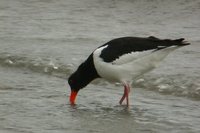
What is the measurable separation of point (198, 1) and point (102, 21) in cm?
238

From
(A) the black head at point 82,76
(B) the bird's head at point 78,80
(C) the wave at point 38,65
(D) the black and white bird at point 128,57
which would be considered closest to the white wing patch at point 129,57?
(D) the black and white bird at point 128,57

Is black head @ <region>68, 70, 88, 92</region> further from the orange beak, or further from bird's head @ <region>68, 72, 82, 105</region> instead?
the orange beak

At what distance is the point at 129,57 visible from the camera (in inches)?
341

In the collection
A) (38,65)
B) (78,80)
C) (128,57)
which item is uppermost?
(128,57)

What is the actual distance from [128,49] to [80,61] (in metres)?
2.77

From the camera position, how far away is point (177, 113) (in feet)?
26.7

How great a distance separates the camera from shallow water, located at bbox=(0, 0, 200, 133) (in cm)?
781

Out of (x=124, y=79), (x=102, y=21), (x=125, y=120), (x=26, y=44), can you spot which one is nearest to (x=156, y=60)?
(x=124, y=79)

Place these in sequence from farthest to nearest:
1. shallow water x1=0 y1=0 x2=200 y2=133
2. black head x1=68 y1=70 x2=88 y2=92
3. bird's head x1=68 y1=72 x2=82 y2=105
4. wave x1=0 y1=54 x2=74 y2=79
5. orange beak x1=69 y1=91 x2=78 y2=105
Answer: wave x1=0 y1=54 x2=74 y2=79 → black head x1=68 y1=70 x2=88 y2=92 → bird's head x1=68 y1=72 x2=82 y2=105 → orange beak x1=69 y1=91 x2=78 y2=105 → shallow water x1=0 y1=0 x2=200 y2=133

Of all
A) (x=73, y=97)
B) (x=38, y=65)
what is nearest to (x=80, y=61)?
(x=38, y=65)

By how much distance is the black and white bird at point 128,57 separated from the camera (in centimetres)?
859

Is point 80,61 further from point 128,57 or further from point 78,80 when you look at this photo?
point 128,57

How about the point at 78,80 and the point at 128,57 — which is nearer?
the point at 128,57

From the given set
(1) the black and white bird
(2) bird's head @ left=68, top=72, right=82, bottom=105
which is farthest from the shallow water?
(1) the black and white bird
